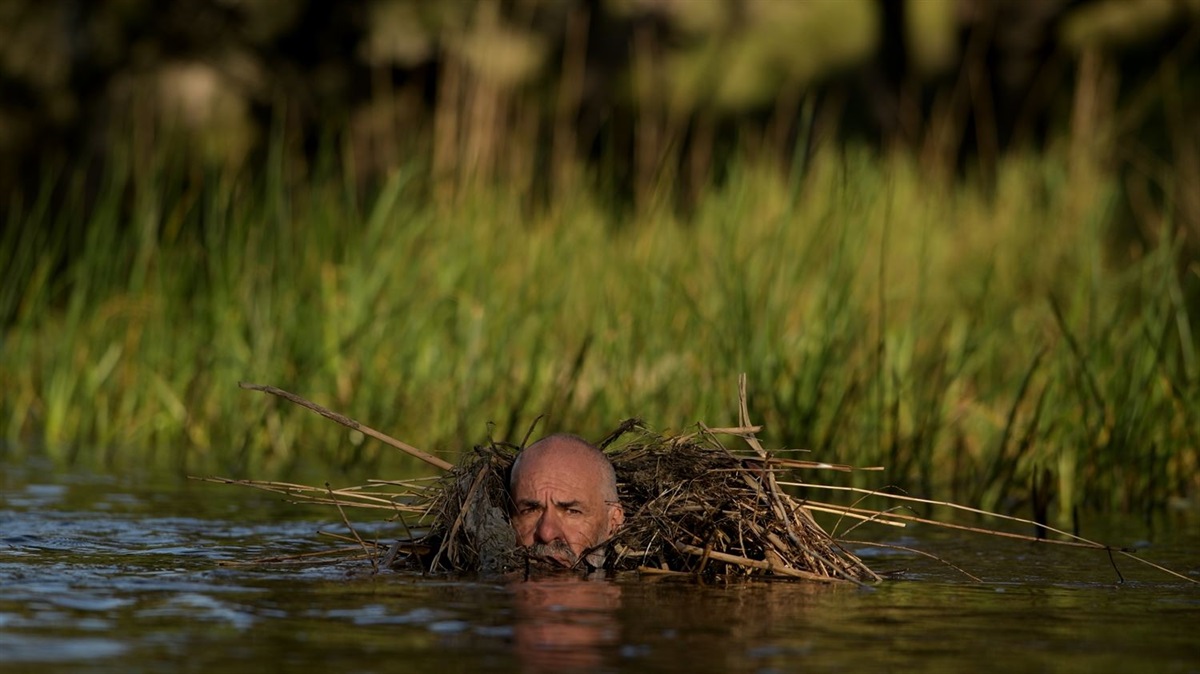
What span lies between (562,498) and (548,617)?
39.4 inches

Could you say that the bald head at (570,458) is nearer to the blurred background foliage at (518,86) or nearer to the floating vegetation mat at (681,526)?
the floating vegetation mat at (681,526)

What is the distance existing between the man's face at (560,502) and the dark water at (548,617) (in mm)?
217

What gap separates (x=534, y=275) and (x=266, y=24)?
7642mm

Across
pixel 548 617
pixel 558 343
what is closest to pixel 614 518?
pixel 548 617

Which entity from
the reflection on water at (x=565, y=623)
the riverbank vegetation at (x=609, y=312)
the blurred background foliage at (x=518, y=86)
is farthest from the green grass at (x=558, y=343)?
the reflection on water at (x=565, y=623)

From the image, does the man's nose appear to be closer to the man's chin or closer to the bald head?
the man's chin

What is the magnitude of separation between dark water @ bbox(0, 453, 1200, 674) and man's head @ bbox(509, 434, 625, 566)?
0.71 feet

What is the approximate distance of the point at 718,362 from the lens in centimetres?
1013

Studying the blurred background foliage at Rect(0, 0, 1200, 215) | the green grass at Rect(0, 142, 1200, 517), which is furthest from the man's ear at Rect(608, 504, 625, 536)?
the blurred background foliage at Rect(0, 0, 1200, 215)

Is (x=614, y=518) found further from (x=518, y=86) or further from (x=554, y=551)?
(x=518, y=86)

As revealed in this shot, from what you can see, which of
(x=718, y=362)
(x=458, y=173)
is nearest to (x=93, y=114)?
(x=458, y=173)

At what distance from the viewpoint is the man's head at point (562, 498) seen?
6.41 metres

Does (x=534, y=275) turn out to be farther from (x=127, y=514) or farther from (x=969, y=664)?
(x=969, y=664)

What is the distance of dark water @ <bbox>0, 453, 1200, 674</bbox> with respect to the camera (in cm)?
476
